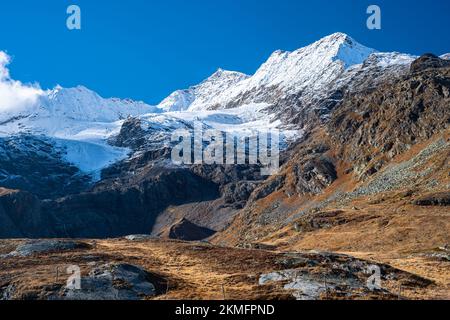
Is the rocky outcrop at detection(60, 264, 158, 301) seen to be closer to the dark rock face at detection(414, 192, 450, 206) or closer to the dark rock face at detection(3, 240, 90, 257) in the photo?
the dark rock face at detection(3, 240, 90, 257)

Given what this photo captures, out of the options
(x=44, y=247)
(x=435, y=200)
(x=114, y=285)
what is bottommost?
(x=114, y=285)

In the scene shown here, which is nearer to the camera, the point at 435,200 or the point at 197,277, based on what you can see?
the point at 197,277

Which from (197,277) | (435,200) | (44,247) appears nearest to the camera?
(197,277)

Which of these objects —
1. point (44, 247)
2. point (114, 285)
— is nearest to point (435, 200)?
point (44, 247)

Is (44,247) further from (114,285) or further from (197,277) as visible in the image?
(114,285)

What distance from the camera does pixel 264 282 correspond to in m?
41.4

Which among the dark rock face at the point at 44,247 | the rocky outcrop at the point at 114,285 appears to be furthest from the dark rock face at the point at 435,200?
the rocky outcrop at the point at 114,285

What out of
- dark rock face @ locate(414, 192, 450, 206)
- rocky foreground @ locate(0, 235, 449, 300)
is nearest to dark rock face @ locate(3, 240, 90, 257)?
rocky foreground @ locate(0, 235, 449, 300)

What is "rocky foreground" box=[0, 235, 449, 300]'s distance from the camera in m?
37.4

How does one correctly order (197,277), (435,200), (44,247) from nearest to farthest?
1. (197,277)
2. (44,247)
3. (435,200)

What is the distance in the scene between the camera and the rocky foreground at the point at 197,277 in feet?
123

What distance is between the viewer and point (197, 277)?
44312 millimetres
